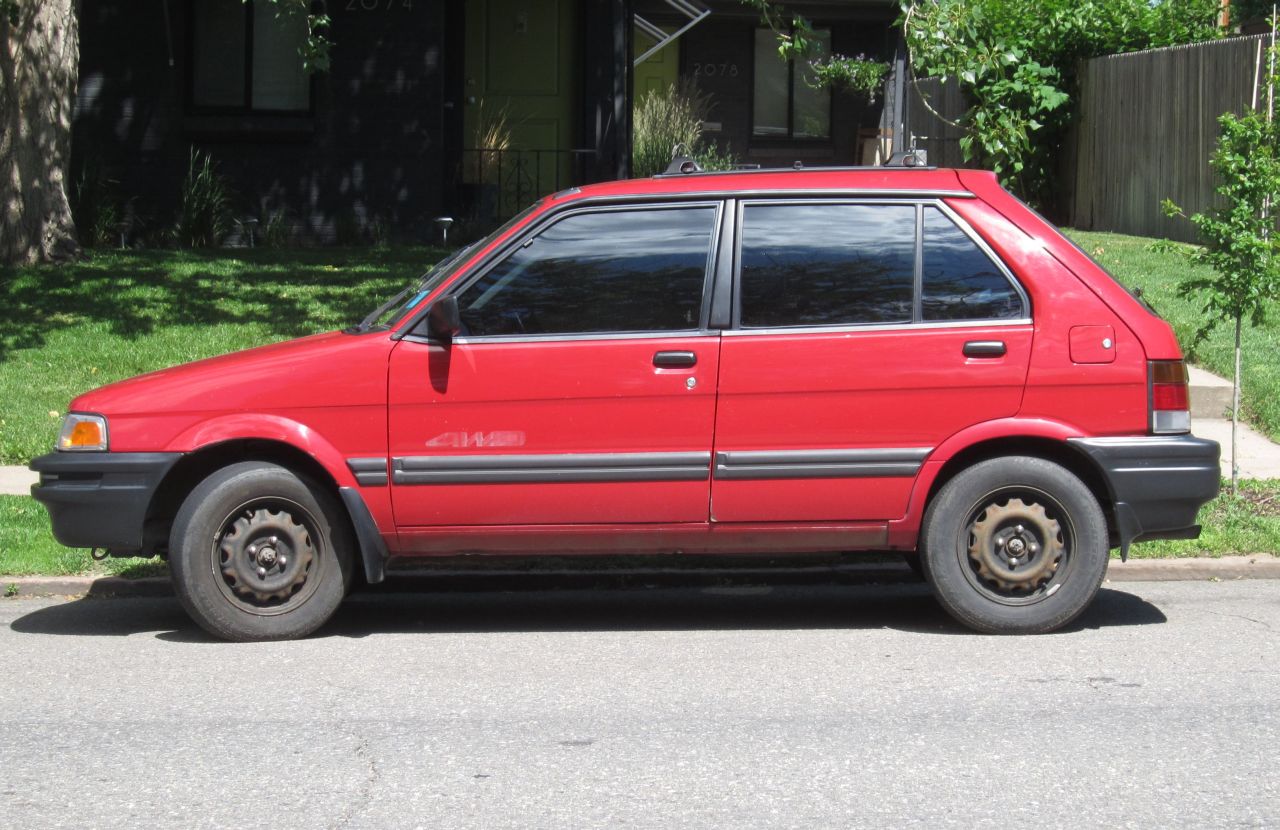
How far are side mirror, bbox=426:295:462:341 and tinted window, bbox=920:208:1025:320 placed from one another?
1887mm

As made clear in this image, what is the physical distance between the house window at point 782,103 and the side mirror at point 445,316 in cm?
1975

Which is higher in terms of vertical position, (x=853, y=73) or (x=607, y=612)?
(x=853, y=73)

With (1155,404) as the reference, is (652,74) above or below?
above

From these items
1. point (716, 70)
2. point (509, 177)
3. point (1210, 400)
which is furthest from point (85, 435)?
point (716, 70)

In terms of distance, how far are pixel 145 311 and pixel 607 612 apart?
7.13m

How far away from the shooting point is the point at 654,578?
7531 millimetres

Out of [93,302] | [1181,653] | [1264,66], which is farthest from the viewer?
[1264,66]

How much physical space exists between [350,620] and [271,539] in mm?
804

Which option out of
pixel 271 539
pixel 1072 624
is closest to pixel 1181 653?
pixel 1072 624

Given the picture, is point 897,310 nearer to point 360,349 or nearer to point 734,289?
point 734,289

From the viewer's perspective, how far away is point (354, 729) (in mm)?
5277

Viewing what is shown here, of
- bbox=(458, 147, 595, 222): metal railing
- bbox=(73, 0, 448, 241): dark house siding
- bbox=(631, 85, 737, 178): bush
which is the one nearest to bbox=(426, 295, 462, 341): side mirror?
bbox=(73, 0, 448, 241): dark house siding

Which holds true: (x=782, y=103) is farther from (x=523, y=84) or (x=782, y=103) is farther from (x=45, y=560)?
(x=45, y=560)

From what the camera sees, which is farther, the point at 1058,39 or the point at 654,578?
the point at 1058,39
